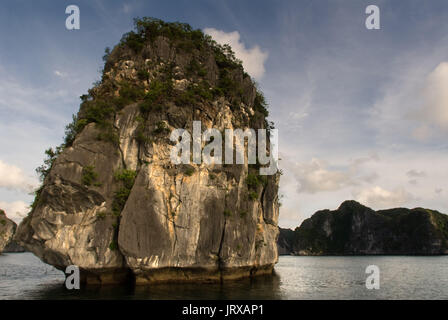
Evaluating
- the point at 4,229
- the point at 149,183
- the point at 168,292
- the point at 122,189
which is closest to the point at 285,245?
the point at 4,229

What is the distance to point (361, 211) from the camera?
134 metres

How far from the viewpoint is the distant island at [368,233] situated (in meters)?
111

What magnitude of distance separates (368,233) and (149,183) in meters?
131

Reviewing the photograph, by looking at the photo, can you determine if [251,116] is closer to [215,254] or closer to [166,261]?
[215,254]

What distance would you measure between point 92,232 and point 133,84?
42.7ft

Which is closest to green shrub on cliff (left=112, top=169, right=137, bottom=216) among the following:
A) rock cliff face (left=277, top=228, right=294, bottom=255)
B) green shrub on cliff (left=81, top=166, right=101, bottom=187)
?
green shrub on cliff (left=81, top=166, right=101, bottom=187)

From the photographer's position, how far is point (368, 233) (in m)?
130

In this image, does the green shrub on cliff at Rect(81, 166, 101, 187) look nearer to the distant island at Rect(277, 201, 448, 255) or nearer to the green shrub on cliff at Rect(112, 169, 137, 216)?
the green shrub on cliff at Rect(112, 169, 137, 216)

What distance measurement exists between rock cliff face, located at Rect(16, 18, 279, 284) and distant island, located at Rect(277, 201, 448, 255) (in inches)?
4380

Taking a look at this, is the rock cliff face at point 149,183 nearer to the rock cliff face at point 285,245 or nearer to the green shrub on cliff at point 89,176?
the green shrub on cliff at point 89,176

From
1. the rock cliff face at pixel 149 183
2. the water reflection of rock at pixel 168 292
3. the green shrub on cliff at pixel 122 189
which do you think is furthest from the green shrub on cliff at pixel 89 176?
the water reflection of rock at pixel 168 292

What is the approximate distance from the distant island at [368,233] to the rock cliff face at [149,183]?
365 ft

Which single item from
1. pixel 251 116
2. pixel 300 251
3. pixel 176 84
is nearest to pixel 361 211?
pixel 300 251

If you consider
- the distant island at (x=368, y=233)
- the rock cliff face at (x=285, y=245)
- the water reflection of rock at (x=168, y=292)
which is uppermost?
the water reflection of rock at (x=168, y=292)
